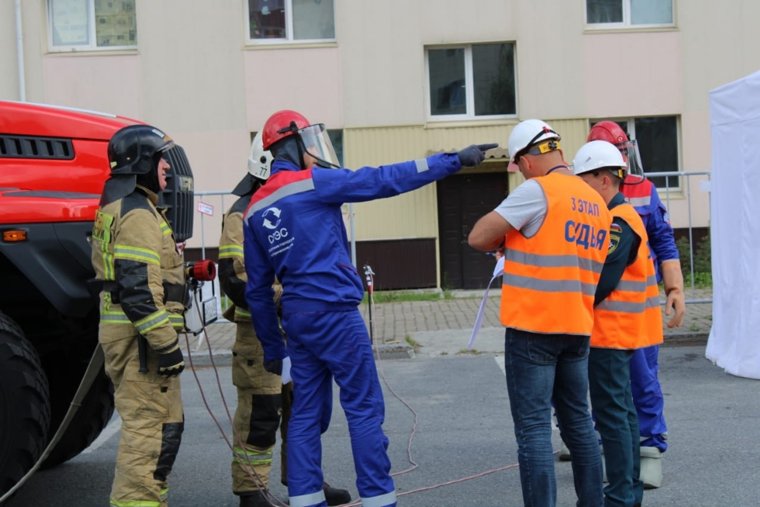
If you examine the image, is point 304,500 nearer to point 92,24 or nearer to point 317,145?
point 317,145

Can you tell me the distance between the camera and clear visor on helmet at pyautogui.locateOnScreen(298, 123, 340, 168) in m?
5.03

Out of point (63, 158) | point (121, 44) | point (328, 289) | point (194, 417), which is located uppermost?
point (121, 44)

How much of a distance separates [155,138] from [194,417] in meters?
3.66

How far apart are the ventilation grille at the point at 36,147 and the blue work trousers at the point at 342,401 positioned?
5.27 ft

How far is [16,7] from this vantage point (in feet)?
56.9

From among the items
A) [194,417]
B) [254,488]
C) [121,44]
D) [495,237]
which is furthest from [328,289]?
[121,44]

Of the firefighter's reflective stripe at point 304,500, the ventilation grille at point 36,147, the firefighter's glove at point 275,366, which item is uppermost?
the ventilation grille at point 36,147

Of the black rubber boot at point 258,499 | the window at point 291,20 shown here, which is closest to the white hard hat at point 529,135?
the black rubber boot at point 258,499

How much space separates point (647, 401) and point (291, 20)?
44.8 ft

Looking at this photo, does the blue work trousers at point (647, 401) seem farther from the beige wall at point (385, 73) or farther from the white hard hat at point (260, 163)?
the beige wall at point (385, 73)

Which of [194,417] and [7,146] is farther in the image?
[194,417]

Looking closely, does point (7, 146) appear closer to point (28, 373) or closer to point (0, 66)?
point (28, 373)

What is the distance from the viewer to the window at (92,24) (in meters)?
17.9

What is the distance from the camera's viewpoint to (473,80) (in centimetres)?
1786
